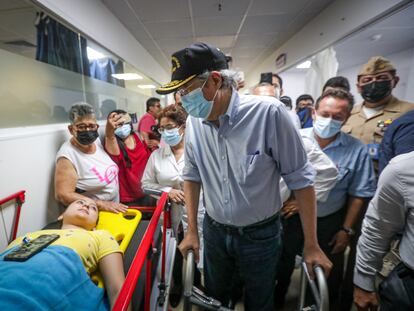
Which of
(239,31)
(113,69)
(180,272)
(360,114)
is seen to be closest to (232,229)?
(180,272)

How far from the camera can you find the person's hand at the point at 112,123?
203cm

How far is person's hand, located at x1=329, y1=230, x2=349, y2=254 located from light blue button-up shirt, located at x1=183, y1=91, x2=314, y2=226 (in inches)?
30.0

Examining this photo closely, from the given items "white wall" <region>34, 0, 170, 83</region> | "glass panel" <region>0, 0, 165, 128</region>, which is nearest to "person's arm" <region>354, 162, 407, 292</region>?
"glass panel" <region>0, 0, 165, 128</region>

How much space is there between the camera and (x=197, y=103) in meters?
0.94

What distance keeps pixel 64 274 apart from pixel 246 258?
2.78 ft

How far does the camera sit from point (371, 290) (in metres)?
1.00

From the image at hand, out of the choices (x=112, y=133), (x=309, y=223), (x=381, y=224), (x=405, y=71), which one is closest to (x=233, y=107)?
(x=309, y=223)

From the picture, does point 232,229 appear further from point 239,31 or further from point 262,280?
point 239,31

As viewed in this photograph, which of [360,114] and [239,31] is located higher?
[239,31]

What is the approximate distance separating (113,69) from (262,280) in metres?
3.30

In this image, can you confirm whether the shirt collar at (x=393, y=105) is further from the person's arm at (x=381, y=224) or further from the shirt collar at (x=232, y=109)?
the shirt collar at (x=232, y=109)

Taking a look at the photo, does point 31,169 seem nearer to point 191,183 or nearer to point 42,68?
point 42,68

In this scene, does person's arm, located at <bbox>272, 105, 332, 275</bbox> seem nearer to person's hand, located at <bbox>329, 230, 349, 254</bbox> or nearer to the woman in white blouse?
person's hand, located at <bbox>329, 230, 349, 254</bbox>

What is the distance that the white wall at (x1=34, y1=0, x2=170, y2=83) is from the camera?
1921 mm
